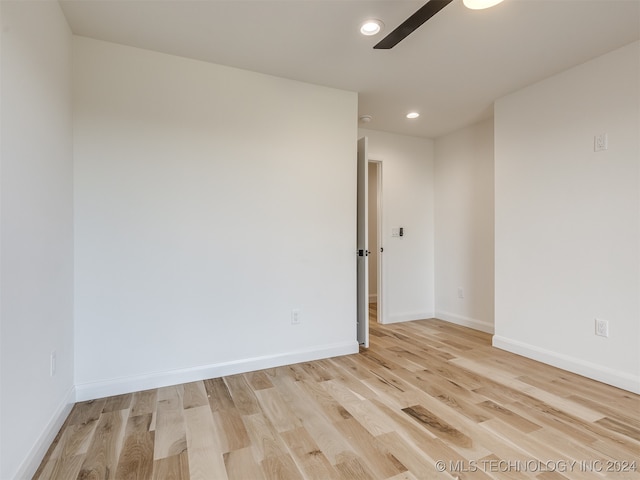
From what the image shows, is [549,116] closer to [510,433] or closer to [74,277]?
[510,433]

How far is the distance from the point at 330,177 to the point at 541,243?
203 centimetres

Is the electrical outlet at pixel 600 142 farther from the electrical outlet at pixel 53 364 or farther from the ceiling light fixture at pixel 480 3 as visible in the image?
the electrical outlet at pixel 53 364

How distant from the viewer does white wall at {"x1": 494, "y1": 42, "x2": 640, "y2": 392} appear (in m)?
2.40

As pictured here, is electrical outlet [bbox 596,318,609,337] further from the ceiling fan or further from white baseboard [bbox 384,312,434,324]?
the ceiling fan

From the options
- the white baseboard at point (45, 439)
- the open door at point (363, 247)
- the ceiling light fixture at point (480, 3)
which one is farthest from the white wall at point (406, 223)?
the white baseboard at point (45, 439)

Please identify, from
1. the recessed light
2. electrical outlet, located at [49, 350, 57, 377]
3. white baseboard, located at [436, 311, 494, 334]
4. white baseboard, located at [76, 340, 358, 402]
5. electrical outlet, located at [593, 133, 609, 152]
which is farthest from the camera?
white baseboard, located at [436, 311, 494, 334]

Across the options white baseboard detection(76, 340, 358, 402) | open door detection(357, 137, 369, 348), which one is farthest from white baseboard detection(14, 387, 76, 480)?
open door detection(357, 137, 369, 348)

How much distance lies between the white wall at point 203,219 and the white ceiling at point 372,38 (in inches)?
9.2

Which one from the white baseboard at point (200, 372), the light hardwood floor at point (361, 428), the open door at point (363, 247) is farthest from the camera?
the open door at point (363, 247)

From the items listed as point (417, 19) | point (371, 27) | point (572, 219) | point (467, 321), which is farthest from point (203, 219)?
point (467, 321)

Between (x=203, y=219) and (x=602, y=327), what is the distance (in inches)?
129

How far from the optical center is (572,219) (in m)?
2.72

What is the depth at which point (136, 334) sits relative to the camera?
2391mm

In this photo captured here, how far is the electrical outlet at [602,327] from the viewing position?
2.51 metres
